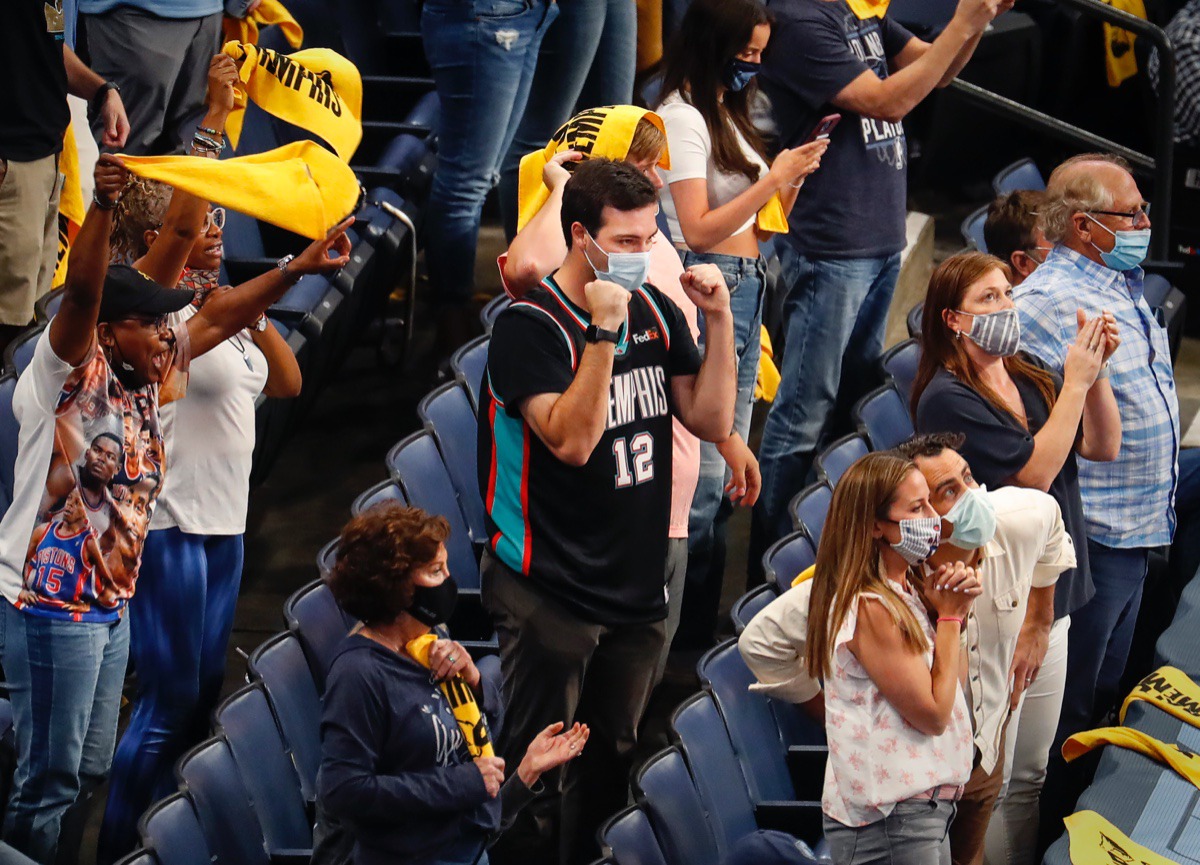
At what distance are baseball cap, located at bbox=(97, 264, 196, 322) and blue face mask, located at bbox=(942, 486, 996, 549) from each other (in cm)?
131

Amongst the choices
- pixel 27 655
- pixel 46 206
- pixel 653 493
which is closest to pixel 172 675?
pixel 27 655

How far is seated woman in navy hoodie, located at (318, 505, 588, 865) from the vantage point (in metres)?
2.60

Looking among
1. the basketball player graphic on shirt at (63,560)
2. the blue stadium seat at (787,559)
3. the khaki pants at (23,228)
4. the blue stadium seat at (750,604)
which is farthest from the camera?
the khaki pants at (23,228)

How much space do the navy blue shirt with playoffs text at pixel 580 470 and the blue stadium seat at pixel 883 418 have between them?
3.73 feet

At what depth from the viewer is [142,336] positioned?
292 centimetres

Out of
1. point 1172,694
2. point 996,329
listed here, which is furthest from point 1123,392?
point 1172,694

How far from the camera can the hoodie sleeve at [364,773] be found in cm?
258

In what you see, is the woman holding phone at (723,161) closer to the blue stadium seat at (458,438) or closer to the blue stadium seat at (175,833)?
the blue stadium seat at (458,438)

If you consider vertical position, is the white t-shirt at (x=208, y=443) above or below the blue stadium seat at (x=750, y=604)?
above

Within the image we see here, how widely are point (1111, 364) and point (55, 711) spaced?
82.6 inches

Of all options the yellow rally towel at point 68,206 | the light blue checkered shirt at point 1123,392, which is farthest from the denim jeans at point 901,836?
the yellow rally towel at point 68,206

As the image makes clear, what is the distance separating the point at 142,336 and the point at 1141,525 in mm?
1985

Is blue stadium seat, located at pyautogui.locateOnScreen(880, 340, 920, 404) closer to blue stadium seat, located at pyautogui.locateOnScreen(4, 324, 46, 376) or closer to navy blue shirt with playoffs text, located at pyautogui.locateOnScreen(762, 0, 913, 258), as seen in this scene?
navy blue shirt with playoffs text, located at pyautogui.locateOnScreen(762, 0, 913, 258)

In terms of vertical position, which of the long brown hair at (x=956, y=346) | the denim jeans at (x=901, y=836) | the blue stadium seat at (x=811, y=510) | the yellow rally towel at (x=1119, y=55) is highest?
the yellow rally towel at (x=1119, y=55)
